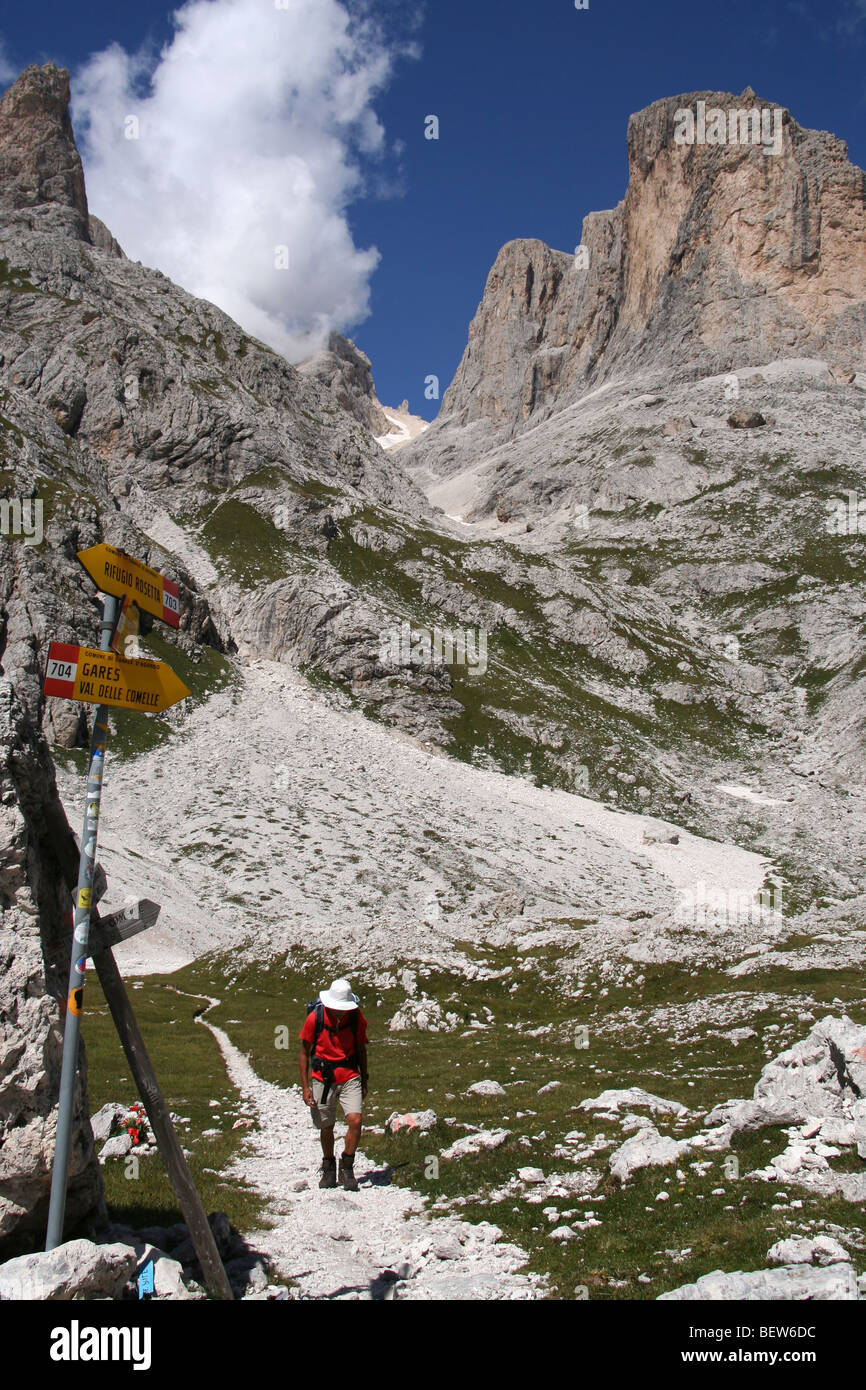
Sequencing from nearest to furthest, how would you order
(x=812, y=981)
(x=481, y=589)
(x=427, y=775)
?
(x=812, y=981)
(x=427, y=775)
(x=481, y=589)

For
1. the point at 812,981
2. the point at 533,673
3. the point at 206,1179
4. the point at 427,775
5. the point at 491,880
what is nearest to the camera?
the point at 206,1179

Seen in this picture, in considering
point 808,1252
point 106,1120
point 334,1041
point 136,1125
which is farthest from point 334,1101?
point 808,1252

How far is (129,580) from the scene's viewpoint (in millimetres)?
7895

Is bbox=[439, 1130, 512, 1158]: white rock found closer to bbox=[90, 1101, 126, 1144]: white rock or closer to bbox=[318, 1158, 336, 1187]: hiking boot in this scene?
bbox=[318, 1158, 336, 1187]: hiking boot

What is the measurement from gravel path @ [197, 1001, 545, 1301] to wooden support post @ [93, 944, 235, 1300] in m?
1.44

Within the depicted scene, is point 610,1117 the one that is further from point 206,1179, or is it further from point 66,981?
point 66,981

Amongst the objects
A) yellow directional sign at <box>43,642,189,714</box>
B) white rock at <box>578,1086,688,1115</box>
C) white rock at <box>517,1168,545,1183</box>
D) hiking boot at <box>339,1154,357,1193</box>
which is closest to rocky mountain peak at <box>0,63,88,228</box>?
yellow directional sign at <box>43,642,189,714</box>

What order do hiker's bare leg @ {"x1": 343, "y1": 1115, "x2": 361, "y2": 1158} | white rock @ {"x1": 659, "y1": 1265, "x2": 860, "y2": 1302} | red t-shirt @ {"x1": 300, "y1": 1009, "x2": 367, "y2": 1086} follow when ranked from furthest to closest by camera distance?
red t-shirt @ {"x1": 300, "y1": 1009, "x2": 367, "y2": 1086}, hiker's bare leg @ {"x1": 343, "y1": 1115, "x2": 361, "y2": 1158}, white rock @ {"x1": 659, "y1": 1265, "x2": 860, "y2": 1302}

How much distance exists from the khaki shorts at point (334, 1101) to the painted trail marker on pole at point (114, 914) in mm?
3858

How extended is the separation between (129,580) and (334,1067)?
27.0 ft

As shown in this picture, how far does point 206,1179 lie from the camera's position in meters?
12.5

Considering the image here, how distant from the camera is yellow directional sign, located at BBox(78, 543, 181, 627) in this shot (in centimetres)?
740
